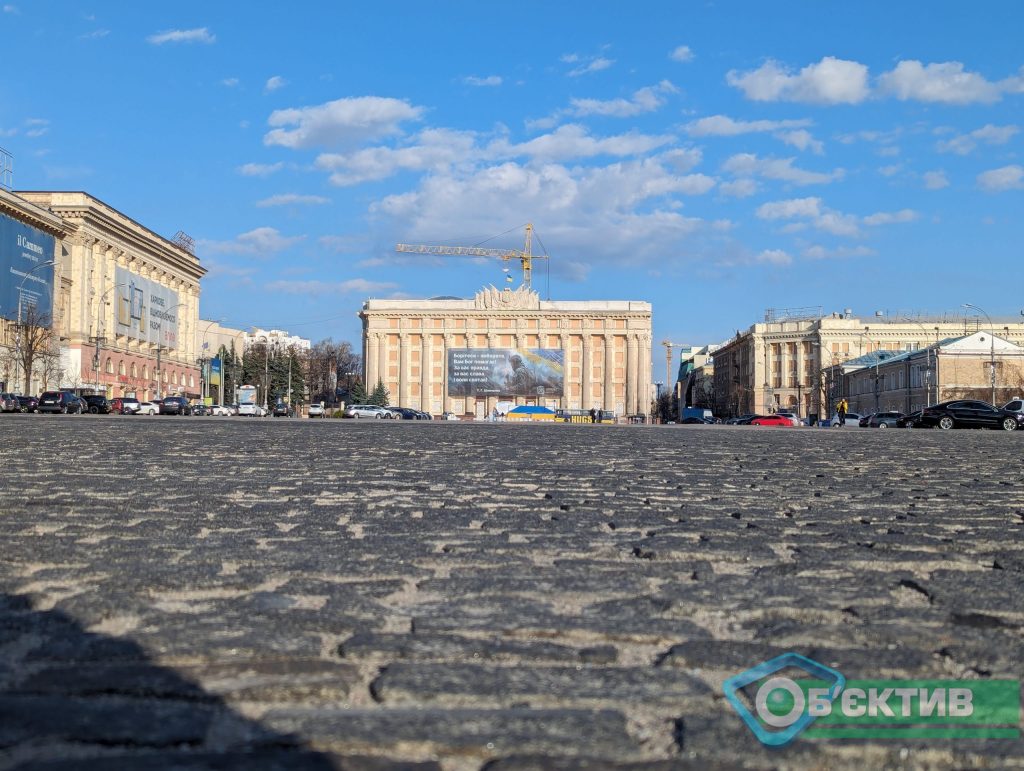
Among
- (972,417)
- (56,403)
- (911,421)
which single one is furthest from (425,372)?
(972,417)

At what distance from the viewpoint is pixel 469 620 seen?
4141 mm

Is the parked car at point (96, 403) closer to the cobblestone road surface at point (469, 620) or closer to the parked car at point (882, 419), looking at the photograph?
the parked car at point (882, 419)

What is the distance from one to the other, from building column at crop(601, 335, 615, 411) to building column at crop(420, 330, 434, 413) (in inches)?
815

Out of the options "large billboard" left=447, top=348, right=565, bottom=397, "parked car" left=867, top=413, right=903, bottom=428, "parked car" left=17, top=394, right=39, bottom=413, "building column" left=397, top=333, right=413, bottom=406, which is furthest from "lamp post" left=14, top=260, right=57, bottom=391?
"building column" left=397, top=333, right=413, bottom=406

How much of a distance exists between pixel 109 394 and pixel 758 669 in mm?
82171

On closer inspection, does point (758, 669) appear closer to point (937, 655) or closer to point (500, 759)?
point (937, 655)

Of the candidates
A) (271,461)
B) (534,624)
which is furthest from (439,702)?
(271,461)

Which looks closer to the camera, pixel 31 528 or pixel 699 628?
pixel 699 628

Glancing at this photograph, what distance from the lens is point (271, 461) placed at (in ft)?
47.2

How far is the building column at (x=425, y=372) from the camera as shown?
416 ft

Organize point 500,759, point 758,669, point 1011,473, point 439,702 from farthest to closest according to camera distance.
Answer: point 1011,473, point 758,669, point 439,702, point 500,759

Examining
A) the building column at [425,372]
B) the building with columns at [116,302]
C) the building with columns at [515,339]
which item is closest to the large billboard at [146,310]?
the building with columns at [116,302]

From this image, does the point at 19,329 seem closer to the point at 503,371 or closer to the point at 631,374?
the point at 503,371

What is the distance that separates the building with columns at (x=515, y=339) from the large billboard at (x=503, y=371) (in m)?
16.6
